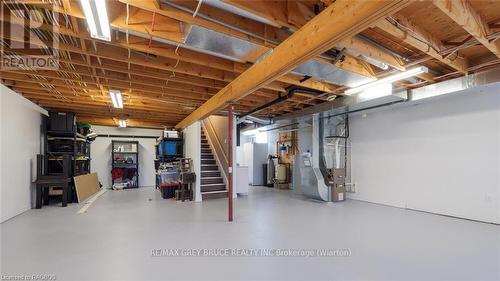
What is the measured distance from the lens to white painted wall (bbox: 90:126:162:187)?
32.9 feet

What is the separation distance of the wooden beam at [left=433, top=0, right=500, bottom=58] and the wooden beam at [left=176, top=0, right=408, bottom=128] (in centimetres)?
78

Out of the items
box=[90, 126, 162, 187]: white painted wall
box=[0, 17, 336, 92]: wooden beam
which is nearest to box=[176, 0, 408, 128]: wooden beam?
box=[0, 17, 336, 92]: wooden beam

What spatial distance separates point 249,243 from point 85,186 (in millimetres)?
6265

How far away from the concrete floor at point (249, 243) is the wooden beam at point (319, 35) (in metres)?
2.27

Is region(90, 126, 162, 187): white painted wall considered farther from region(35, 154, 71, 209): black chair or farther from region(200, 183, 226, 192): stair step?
region(200, 183, 226, 192): stair step

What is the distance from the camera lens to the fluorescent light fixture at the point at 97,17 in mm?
2146

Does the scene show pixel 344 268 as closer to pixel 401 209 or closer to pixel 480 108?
pixel 401 209

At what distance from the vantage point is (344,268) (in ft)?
8.69

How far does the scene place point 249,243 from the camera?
3389 mm

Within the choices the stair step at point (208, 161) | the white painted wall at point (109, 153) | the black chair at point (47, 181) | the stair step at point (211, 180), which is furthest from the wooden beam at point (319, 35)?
the white painted wall at point (109, 153)

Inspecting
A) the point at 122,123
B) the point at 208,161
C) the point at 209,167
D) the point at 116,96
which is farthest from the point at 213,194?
the point at 122,123

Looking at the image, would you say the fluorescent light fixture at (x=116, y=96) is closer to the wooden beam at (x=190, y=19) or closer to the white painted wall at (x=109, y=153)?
the wooden beam at (x=190, y=19)

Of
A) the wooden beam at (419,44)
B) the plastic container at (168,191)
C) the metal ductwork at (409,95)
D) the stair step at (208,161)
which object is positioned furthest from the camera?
the stair step at (208,161)

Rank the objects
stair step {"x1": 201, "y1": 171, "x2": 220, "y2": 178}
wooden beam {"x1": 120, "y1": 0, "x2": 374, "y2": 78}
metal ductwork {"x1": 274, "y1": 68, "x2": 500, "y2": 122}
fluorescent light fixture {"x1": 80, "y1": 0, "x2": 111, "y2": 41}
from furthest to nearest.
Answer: stair step {"x1": 201, "y1": 171, "x2": 220, "y2": 178}
metal ductwork {"x1": 274, "y1": 68, "x2": 500, "y2": 122}
wooden beam {"x1": 120, "y1": 0, "x2": 374, "y2": 78}
fluorescent light fixture {"x1": 80, "y1": 0, "x2": 111, "y2": 41}
